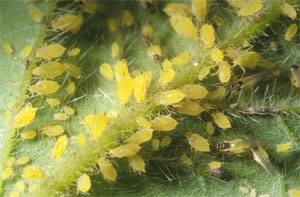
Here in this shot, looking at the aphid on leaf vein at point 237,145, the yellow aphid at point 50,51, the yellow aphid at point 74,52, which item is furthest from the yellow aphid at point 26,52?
the aphid on leaf vein at point 237,145

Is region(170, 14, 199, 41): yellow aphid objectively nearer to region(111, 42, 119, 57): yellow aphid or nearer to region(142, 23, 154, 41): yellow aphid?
region(142, 23, 154, 41): yellow aphid

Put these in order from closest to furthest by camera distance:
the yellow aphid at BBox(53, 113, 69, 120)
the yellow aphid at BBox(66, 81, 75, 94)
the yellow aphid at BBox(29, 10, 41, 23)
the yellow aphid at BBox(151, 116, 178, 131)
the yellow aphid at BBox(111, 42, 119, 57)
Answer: the yellow aphid at BBox(151, 116, 178, 131) < the yellow aphid at BBox(53, 113, 69, 120) < the yellow aphid at BBox(66, 81, 75, 94) < the yellow aphid at BBox(111, 42, 119, 57) < the yellow aphid at BBox(29, 10, 41, 23)

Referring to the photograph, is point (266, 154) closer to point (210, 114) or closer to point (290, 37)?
point (210, 114)

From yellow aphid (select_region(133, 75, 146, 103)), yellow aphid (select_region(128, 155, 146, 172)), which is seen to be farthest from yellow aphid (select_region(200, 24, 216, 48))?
yellow aphid (select_region(128, 155, 146, 172))

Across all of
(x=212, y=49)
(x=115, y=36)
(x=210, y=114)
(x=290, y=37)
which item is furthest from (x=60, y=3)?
(x=290, y=37)

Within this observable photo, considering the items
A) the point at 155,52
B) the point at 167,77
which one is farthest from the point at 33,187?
the point at 155,52

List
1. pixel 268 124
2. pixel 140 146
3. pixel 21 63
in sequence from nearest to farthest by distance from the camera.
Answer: pixel 140 146 < pixel 268 124 < pixel 21 63

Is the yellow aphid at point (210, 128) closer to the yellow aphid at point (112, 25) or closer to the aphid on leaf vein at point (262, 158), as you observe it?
the aphid on leaf vein at point (262, 158)

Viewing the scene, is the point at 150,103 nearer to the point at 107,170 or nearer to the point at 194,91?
the point at 194,91
